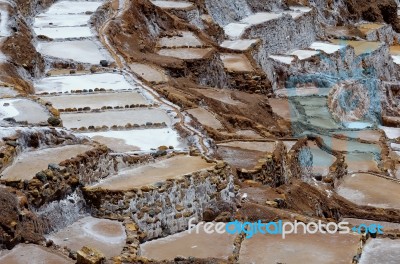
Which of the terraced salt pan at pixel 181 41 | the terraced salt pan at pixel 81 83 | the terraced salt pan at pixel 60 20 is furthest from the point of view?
the terraced salt pan at pixel 181 41

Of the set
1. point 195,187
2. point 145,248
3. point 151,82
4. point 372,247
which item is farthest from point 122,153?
point 151,82

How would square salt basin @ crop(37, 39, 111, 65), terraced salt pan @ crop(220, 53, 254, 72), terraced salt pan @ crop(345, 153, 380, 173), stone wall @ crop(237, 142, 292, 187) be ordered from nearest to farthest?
stone wall @ crop(237, 142, 292, 187) → terraced salt pan @ crop(345, 153, 380, 173) → square salt basin @ crop(37, 39, 111, 65) → terraced salt pan @ crop(220, 53, 254, 72)

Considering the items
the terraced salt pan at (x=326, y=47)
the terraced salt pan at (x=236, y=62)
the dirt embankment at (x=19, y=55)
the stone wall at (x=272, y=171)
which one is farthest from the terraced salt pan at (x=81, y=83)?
the terraced salt pan at (x=326, y=47)

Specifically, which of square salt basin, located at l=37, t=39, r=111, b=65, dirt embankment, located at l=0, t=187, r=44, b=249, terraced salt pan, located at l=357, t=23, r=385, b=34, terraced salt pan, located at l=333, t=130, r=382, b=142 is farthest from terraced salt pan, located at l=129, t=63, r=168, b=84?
terraced salt pan, located at l=357, t=23, r=385, b=34

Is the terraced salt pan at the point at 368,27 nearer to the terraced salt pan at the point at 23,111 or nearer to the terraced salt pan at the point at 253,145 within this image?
the terraced salt pan at the point at 253,145

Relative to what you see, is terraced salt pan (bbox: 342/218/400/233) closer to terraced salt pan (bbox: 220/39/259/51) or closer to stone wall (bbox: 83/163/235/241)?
stone wall (bbox: 83/163/235/241)

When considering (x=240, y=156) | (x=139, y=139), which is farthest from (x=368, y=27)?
(x=139, y=139)

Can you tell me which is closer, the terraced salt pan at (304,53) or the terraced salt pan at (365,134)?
the terraced salt pan at (365,134)
